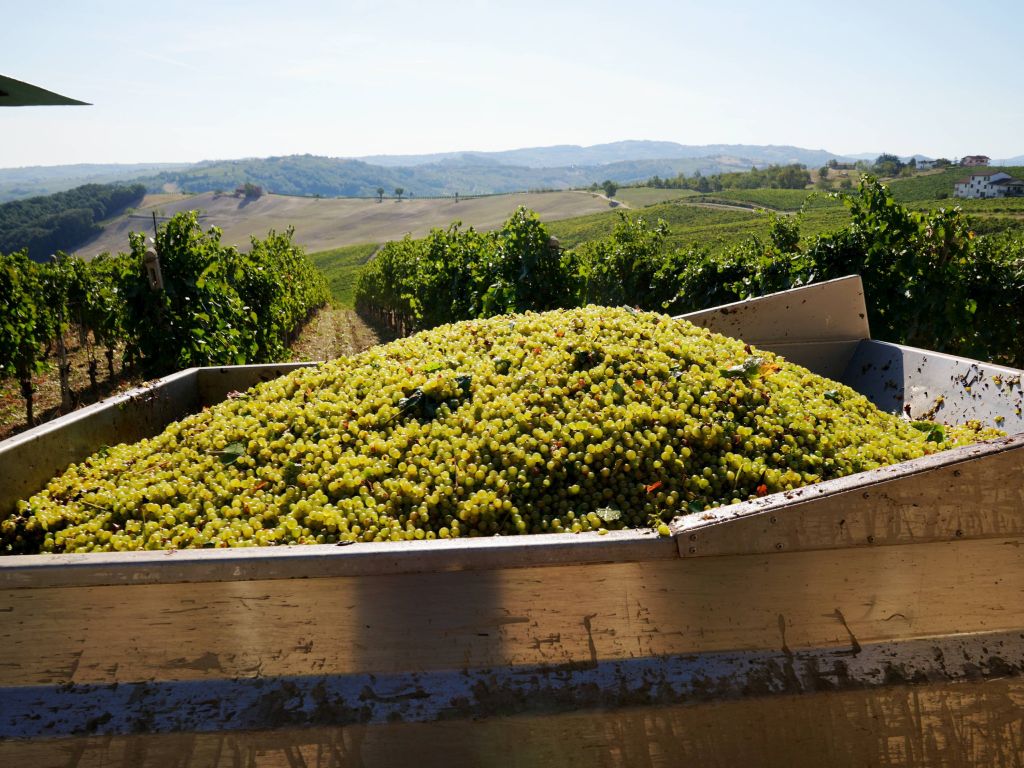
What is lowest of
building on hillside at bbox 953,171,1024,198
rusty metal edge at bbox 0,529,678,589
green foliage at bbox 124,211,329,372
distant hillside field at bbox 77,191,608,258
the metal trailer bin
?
the metal trailer bin

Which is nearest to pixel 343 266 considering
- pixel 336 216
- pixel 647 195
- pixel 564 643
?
pixel 336 216

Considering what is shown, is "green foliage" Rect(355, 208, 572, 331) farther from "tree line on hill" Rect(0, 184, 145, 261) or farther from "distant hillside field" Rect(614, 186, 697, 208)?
"tree line on hill" Rect(0, 184, 145, 261)

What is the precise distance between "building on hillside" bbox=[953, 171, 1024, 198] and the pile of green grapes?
70.6m

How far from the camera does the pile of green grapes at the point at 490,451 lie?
252 cm

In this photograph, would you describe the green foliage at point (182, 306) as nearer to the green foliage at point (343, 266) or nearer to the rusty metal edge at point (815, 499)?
the rusty metal edge at point (815, 499)

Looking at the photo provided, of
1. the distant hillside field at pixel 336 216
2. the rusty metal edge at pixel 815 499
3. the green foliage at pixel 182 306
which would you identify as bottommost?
the rusty metal edge at pixel 815 499

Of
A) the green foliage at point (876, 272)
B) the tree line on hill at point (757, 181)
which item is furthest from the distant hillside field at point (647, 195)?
the green foliage at point (876, 272)

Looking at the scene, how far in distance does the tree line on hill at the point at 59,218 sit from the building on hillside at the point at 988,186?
110787mm

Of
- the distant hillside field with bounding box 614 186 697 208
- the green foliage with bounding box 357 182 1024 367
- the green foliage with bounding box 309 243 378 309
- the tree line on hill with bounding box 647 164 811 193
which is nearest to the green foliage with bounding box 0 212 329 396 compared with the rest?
the green foliage with bounding box 357 182 1024 367

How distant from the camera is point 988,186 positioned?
219ft

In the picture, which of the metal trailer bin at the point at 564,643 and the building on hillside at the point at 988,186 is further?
the building on hillside at the point at 988,186

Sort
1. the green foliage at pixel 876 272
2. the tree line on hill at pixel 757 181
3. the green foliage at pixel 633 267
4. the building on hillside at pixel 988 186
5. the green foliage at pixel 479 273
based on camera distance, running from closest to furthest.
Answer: the green foliage at pixel 876 272, the green foliage at pixel 479 273, the green foliage at pixel 633 267, the building on hillside at pixel 988 186, the tree line on hill at pixel 757 181

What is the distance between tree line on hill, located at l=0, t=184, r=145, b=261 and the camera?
103m

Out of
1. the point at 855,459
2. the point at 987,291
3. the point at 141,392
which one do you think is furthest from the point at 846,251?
the point at 141,392
